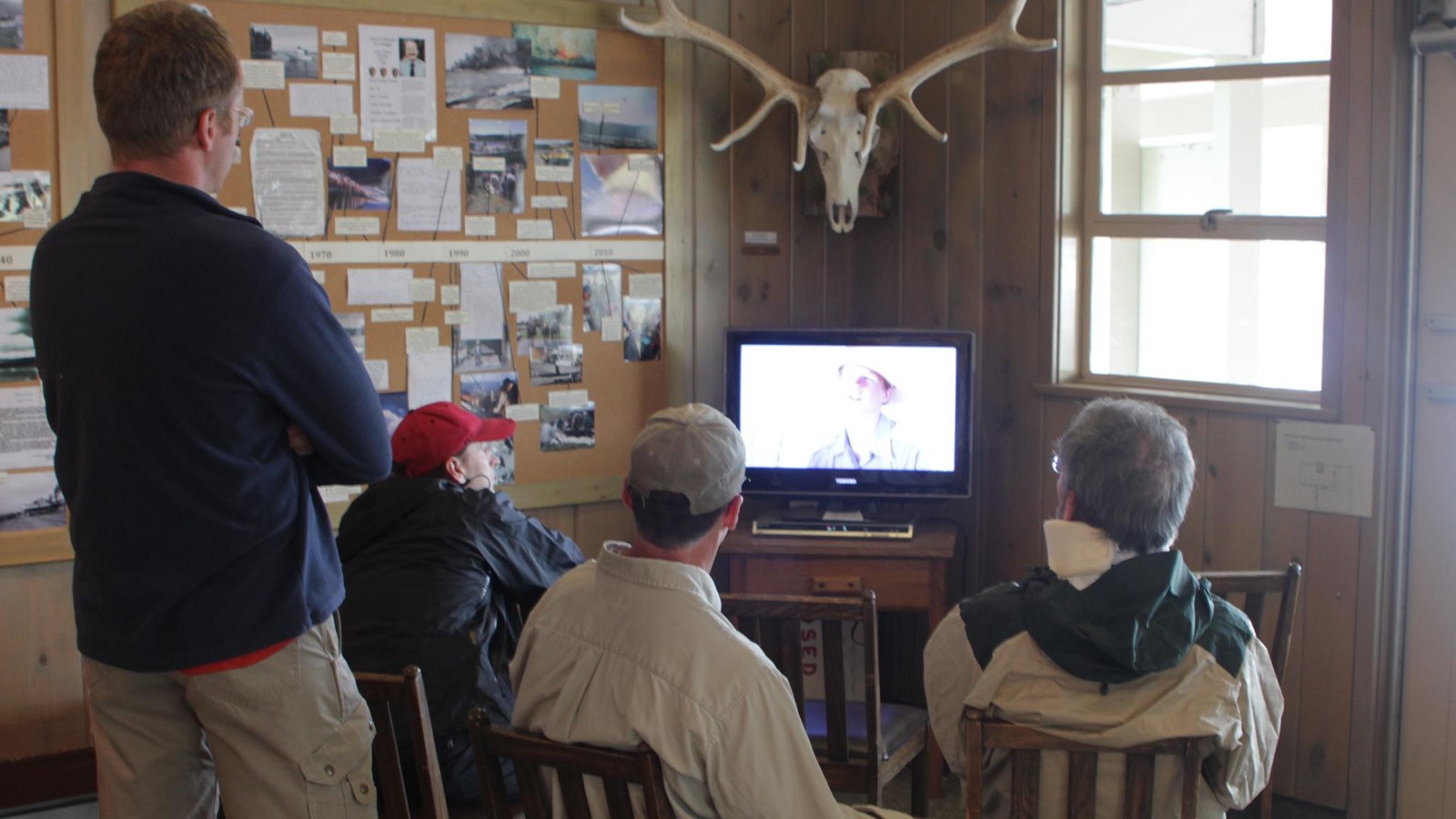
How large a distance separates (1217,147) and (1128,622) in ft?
6.21

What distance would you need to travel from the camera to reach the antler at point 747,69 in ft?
11.0

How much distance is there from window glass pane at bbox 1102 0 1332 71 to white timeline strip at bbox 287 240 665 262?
4.33ft

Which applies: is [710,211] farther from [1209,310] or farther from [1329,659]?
[1329,659]

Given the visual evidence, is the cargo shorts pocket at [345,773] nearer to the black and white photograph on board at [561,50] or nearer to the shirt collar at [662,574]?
the shirt collar at [662,574]

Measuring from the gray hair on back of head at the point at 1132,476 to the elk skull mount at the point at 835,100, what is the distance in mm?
1608

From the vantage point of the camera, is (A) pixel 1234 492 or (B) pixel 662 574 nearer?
(B) pixel 662 574

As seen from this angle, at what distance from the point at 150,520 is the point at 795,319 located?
8.09ft

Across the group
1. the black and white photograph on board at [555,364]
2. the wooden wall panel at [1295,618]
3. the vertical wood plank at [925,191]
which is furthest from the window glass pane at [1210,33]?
the black and white photograph on board at [555,364]

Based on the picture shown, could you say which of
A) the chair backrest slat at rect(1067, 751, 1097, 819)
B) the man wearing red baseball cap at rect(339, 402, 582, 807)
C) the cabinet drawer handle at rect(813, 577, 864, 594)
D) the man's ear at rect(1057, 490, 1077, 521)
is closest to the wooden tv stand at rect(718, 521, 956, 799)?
the cabinet drawer handle at rect(813, 577, 864, 594)

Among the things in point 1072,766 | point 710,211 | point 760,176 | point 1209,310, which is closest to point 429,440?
point 1072,766

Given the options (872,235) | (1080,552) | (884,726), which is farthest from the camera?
(872,235)

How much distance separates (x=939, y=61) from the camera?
3.40 m

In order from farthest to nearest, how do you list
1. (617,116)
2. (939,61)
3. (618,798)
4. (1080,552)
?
(617,116) → (939,61) → (1080,552) → (618,798)

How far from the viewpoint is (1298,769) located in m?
3.09
